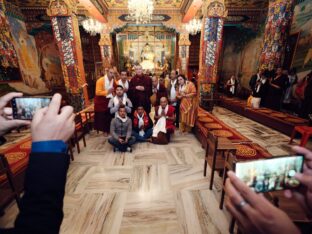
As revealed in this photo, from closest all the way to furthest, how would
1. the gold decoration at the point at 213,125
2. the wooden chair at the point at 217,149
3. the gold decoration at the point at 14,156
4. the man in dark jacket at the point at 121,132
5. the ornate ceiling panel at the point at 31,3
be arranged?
the wooden chair at the point at 217,149
the gold decoration at the point at 14,156
the man in dark jacket at the point at 121,132
the gold decoration at the point at 213,125
the ornate ceiling panel at the point at 31,3

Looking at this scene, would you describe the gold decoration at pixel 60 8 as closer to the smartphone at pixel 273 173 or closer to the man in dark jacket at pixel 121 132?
the man in dark jacket at pixel 121 132

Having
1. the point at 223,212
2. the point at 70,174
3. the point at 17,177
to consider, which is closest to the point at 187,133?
the point at 223,212

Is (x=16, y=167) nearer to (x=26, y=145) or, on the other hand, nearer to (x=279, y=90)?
(x=26, y=145)

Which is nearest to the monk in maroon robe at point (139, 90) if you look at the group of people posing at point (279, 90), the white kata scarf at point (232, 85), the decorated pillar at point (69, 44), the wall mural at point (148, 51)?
the decorated pillar at point (69, 44)

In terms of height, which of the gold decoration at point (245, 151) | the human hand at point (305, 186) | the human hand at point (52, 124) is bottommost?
the gold decoration at point (245, 151)

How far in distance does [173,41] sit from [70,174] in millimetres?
13168

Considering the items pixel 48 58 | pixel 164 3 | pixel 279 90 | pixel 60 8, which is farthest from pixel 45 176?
pixel 48 58

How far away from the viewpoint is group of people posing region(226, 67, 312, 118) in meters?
5.84

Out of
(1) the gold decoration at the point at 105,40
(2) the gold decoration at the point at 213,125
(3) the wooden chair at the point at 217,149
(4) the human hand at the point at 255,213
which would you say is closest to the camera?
(4) the human hand at the point at 255,213

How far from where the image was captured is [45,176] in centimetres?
58

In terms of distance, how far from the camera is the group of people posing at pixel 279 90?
19.2ft

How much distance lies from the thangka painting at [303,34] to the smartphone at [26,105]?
8058mm

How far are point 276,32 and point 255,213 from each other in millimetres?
7763

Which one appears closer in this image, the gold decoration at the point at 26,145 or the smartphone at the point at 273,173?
the smartphone at the point at 273,173
